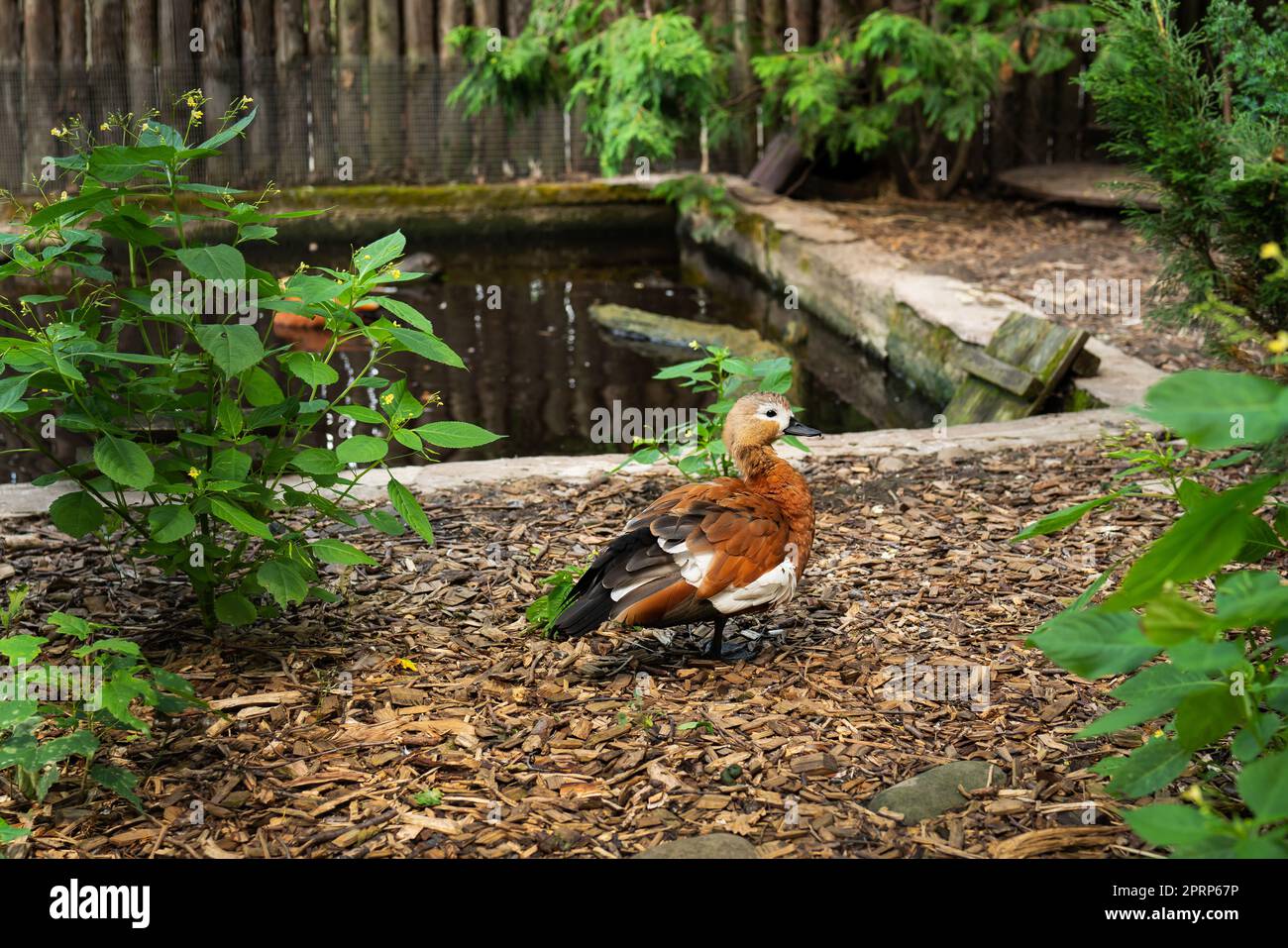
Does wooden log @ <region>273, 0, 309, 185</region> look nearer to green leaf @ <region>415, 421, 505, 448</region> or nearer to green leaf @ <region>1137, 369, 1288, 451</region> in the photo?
green leaf @ <region>415, 421, 505, 448</region>

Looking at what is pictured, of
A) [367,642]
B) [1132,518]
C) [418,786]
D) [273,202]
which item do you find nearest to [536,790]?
[418,786]

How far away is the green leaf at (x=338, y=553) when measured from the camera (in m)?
2.92

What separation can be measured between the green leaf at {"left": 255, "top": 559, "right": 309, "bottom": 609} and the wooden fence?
8290 mm

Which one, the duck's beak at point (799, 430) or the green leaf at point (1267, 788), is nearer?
the green leaf at point (1267, 788)

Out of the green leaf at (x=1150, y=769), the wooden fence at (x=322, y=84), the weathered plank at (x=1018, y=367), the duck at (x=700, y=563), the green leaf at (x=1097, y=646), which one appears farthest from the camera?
the wooden fence at (x=322, y=84)

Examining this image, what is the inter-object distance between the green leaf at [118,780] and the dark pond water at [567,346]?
8.16ft

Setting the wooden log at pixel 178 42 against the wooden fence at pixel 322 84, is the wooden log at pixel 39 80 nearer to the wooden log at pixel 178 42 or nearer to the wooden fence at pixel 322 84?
the wooden fence at pixel 322 84

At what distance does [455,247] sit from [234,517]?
8073 mm

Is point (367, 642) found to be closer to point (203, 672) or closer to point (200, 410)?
point (203, 672)

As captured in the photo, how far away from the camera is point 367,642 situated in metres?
3.21

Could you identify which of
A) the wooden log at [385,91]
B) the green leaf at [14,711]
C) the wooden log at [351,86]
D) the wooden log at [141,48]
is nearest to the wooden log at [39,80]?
the wooden log at [141,48]

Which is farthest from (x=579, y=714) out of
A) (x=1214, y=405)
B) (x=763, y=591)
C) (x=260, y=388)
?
(x=1214, y=405)

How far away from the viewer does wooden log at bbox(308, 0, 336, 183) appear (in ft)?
36.2

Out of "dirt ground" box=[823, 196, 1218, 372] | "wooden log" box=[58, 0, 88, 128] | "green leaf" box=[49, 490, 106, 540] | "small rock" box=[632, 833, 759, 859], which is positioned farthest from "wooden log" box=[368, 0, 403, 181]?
"small rock" box=[632, 833, 759, 859]
